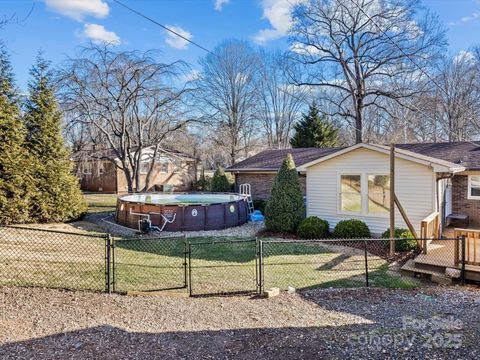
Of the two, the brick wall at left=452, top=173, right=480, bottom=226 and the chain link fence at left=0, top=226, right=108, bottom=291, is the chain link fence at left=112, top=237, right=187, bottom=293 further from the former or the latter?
the brick wall at left=452, top=173, right=480, bottom=226

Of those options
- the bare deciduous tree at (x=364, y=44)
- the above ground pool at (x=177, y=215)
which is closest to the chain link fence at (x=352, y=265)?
the above ground pool at (x=177, y=215)

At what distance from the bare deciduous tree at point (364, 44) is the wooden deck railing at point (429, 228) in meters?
14.9

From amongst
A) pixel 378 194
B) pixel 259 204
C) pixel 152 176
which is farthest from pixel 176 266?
pixel 152 176

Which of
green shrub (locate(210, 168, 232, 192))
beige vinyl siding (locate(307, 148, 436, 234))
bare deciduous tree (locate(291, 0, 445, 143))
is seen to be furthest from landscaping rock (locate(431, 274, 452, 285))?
bare deciduous tree (locate(291, 0, 445, 143))

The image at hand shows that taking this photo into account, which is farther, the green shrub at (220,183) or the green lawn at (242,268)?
the green shrub at (220,183)

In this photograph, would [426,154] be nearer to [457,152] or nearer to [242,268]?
[457,152]

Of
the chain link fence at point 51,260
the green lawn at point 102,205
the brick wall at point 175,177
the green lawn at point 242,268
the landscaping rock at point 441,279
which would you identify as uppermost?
the brick wall at point 175,177

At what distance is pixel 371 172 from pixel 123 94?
514 inches

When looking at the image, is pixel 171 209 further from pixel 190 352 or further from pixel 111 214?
pixel 190 352

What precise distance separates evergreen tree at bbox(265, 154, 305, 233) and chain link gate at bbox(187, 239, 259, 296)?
200 cm

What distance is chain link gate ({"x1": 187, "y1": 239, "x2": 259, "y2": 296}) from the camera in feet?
21.5

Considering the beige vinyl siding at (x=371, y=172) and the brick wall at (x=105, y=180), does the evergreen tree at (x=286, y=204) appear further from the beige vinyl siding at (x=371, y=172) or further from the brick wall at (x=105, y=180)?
the brick wall at (x=105, y=180)

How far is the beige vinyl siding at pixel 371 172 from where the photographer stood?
10453 mm

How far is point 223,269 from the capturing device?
8.00 m
